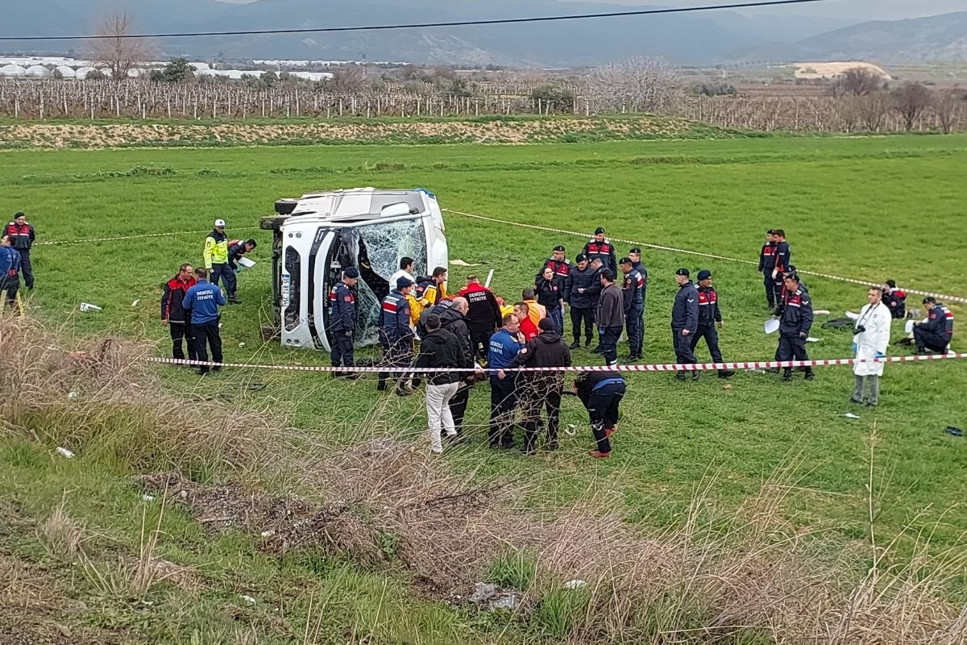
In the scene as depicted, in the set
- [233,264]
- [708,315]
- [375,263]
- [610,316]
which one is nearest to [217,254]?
[233,264]

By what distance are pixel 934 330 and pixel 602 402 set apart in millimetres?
7261

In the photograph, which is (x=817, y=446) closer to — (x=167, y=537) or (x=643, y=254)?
(x=167, y=537)

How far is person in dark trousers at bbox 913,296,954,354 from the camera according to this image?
15.7 meters

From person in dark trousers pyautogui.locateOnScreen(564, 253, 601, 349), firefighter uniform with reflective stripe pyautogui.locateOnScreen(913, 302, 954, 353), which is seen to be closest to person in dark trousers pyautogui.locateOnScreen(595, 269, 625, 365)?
person in dark trousers pyautogui.locateOnScreen(564, 253, 601, 349)

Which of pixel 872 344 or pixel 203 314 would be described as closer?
pixel 872 344

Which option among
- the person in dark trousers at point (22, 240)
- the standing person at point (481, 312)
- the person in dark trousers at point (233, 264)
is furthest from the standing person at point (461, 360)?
the person in dark trousers at point (22, 240)

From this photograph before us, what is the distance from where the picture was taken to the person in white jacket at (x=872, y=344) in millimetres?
13461

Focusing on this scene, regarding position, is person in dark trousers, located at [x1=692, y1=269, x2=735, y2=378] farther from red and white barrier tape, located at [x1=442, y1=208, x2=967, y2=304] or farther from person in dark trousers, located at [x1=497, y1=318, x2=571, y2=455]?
red and white barrier tape, located at [x1=442, y1=208, x2=967, y2=304]

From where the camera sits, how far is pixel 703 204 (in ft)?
107

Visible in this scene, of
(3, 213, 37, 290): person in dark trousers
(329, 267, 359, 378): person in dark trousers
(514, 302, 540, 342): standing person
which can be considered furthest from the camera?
(3, 213, 37, 290): person in dark trousers

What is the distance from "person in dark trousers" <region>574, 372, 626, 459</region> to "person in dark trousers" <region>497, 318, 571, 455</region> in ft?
1.17

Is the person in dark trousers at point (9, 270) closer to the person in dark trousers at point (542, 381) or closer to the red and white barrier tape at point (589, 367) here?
the red and white barrier tape at point (589, 367)

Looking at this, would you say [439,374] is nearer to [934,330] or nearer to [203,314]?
[203,314]

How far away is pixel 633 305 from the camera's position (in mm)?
15883
